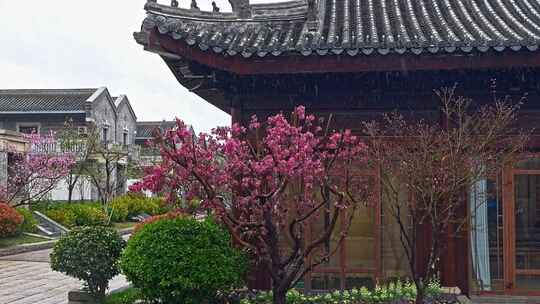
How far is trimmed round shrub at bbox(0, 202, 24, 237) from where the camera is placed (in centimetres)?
1686

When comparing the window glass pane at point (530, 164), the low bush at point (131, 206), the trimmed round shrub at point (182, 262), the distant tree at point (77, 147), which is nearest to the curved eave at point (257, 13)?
the trimmed round shrub at point (182, 262)

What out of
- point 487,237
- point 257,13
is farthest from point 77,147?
point 487,237

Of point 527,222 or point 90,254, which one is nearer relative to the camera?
point 527,222

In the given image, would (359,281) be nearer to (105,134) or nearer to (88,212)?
(88,212)

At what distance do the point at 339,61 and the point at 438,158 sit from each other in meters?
1.68

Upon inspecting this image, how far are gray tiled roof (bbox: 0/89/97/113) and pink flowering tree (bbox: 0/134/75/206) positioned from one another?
11.0m

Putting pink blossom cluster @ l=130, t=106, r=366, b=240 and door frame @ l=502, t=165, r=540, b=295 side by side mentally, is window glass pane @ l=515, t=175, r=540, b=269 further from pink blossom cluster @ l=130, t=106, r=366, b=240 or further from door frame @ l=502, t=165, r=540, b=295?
pink blossom cluster @ l=130, t=106, r=366, b=240

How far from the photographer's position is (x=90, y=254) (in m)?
7.89

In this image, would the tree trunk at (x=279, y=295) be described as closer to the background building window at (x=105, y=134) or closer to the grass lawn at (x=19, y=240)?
the grass lawn at (x=19, y=240)

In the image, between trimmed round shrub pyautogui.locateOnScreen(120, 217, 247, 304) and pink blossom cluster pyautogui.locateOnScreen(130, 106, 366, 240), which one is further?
trimmed round shrub pyautogui.locateOnScreen(120, 217, 247, 304)

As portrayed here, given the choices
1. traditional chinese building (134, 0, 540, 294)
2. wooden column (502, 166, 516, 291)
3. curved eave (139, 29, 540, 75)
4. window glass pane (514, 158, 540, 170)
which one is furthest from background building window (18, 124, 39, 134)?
window glass pane (514, 158, 540, 170)

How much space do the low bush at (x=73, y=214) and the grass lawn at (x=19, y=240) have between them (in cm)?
330

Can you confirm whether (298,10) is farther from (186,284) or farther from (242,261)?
(186,284)

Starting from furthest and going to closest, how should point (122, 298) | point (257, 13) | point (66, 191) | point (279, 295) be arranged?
point (66, 191) → point (122, 298) → point (257, 13) → point (279, 295)
